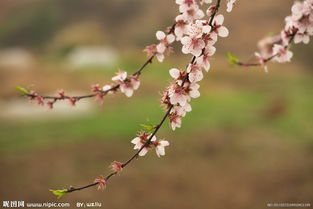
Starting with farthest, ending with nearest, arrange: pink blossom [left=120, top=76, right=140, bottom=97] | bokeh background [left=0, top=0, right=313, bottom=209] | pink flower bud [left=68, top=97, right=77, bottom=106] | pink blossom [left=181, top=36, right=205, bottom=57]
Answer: bokeh background [left=0, top=0, right=313, bottom=209]
pink flower bud [left=68, top=97, right=77, bottom=106]
pink blossom [left=120, top=76, right=140, bottom=97]
pink blossom [left=181, top=36, right=205, bottom=57]

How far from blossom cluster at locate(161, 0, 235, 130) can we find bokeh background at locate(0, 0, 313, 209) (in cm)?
71

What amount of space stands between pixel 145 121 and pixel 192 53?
393 inches

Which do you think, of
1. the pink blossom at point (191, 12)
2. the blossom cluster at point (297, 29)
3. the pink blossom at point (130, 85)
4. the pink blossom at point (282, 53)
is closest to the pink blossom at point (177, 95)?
the pink blossom at point (191, 12)

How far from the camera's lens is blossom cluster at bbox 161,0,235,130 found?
6.16 feet

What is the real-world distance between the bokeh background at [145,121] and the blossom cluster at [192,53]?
2.34 ft

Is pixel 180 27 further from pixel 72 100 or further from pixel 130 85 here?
pixel 72 100

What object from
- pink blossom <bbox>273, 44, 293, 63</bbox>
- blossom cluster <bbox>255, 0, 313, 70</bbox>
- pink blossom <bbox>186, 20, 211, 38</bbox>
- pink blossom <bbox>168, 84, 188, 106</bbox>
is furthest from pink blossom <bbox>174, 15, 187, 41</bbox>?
pink blossom <bbox>273, 44, 293, 63</bbox>

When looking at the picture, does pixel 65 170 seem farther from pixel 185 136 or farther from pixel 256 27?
pixel 256 27

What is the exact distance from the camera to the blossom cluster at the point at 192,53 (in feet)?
6.16

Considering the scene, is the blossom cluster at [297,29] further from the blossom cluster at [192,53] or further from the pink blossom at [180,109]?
the pink blossom at [180,109]

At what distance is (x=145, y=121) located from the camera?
1183 cm

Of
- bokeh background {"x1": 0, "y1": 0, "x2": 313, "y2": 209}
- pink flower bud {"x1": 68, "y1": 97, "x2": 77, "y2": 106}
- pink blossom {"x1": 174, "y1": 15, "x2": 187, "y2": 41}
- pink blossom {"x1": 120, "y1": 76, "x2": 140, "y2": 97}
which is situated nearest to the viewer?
pink blossom {"x1": 174, "y1": 15, "x2": 187, "y2": 41}

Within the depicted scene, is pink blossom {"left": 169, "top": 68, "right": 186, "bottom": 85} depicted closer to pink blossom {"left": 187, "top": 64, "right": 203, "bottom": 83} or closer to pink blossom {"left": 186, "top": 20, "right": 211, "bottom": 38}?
pink blossom {"left": 187, "top": 64, "right": 203, "bottom": 83}

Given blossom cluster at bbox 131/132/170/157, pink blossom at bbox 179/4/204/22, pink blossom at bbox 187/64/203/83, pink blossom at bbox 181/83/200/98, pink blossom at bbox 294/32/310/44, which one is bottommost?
blossom cluster at bbox 131/132/170/157
